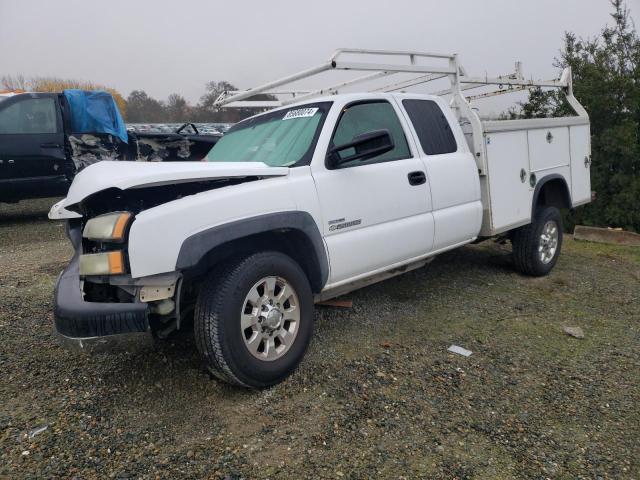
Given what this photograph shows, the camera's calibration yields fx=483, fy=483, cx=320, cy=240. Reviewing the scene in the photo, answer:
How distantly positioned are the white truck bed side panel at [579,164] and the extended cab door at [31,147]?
289 inches

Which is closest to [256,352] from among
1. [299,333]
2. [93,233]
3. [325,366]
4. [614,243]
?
[299,333]

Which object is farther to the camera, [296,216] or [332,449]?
[296,216]

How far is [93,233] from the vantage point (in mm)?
2559

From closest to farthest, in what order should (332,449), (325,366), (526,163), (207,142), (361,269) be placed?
1. (332,449)
2. (325,366)
3. (361,269)
4. (526,163)
5. (207,142)

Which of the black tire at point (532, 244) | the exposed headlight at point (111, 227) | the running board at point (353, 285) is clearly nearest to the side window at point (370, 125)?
the running board at point (353, 285)

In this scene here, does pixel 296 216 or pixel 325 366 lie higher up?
pixel 296 216

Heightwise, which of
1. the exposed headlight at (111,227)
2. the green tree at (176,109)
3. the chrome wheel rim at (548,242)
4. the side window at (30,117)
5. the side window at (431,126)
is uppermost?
the green tree at (176,109)

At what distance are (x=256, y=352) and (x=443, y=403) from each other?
1102 millimetres

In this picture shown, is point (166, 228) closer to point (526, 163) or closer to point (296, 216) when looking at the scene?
point (296, 216)

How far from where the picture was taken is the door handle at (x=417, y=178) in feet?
12.0

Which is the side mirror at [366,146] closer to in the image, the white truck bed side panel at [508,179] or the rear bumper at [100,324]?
the rear bumper at [100,324]

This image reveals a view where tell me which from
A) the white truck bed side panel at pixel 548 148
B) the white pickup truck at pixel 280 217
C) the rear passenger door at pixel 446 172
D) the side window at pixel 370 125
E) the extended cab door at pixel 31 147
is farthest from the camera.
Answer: the extended cab door at pixel 31 147

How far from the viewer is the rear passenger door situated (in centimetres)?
389

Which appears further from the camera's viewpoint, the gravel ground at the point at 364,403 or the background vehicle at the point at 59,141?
the background vehicle at the point at 59,141
